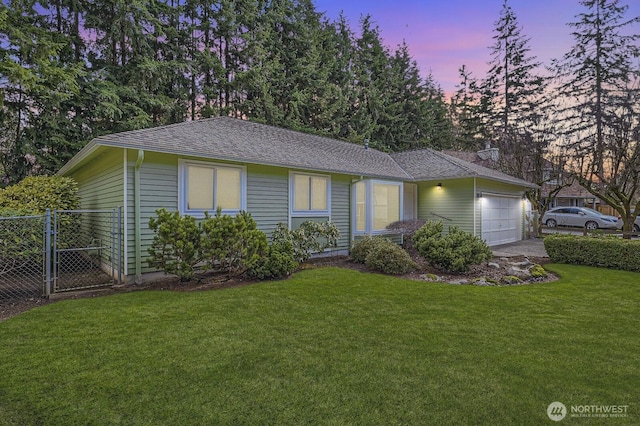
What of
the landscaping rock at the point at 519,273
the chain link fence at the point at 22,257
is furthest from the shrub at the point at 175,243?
the landscaping rock at the point at 519,273

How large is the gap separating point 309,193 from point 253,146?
6.94 ft

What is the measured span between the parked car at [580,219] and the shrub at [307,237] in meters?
17.4

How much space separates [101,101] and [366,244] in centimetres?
1245

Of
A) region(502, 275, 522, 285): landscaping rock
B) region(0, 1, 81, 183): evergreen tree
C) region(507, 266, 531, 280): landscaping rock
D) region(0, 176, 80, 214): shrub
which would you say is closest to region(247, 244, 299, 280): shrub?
region(502, 275, 522, 285): landscaping rock

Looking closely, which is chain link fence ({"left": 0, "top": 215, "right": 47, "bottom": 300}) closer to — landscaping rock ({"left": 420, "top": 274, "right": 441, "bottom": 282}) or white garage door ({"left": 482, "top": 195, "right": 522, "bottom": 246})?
landscaping rock ({"left": 420, "top": 274, "right": 441, "bottom": 282})

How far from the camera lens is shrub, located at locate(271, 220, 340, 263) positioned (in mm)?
8539

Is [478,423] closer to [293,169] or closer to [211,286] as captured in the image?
[211,286]

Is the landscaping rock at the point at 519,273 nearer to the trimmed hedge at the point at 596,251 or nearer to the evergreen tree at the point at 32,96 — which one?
the trimmed hedge at the point at 596,251

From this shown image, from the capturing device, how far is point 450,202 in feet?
41.2

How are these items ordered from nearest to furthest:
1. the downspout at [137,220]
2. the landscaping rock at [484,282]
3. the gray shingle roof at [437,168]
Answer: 1. the downspout at [137,220]
2. the landscaping rock at [484,282]
3. the gray shingle roof at [437,168]

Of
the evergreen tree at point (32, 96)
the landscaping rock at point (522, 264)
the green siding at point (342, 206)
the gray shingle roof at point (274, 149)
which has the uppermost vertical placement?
the evergreen tree at point (32, 96)

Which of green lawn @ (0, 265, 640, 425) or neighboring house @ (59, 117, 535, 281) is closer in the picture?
green lawn @ (0, 265, 640, 425)

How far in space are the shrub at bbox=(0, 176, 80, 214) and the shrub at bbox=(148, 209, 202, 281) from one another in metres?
4.07

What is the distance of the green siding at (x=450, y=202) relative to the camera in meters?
12.0
